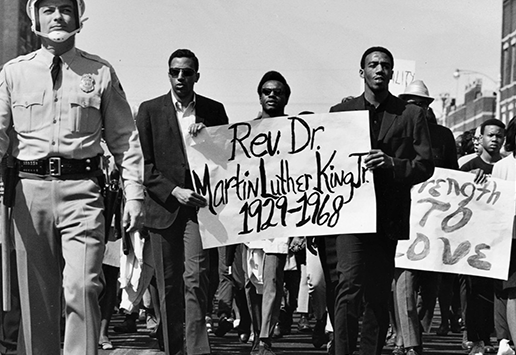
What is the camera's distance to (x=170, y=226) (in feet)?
28.5

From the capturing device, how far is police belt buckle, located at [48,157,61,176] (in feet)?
21.2

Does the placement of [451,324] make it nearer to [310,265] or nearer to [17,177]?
[310,265]

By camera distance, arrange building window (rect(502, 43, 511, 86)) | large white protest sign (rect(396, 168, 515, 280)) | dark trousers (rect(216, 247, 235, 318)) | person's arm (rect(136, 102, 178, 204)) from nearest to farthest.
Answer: person's arm (rect(136, 102, 178, 204)) < large white protest sign (rect(396, 168, 515, 280)) < dark trousers (rect(216, 247, 235, 318)) < building window (rect(502, 43, 511, 86))

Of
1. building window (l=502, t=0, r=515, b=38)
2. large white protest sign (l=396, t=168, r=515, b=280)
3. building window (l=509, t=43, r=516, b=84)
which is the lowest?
large white protest sign (l=396, t=168, r=515, b=280)

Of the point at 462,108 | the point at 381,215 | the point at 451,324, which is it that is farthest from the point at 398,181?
the point at 462,108

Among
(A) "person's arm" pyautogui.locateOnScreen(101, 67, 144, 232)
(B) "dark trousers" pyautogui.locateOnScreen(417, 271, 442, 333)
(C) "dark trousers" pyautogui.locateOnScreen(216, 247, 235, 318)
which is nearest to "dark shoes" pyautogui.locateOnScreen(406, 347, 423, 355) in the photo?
(B) "dark trousers" pyautogui.locateOnScreen(417, 271, 442, 333)

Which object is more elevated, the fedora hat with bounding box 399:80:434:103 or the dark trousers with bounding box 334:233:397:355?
the fedora hat with bounding box 399:80:434:103

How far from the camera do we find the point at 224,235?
908 centimetres

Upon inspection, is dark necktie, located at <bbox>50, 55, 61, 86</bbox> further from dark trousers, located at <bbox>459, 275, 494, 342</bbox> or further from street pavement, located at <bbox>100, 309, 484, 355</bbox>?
dark trousers, located at <bbox>459, 275, 494, 342</bbox>

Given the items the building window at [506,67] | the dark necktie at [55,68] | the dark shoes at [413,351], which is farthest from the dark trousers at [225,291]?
the building window at [506,67]

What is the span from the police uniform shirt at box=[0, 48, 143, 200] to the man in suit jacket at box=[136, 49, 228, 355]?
6.54ft

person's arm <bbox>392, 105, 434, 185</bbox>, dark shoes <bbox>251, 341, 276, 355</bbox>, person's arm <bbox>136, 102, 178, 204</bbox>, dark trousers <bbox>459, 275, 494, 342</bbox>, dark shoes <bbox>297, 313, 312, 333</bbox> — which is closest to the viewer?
person's arm <bbox>392, 105, 434, 185</bbox>

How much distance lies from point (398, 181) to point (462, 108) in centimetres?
9849

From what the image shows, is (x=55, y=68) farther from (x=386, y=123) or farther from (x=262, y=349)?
(x=262, y=349)
